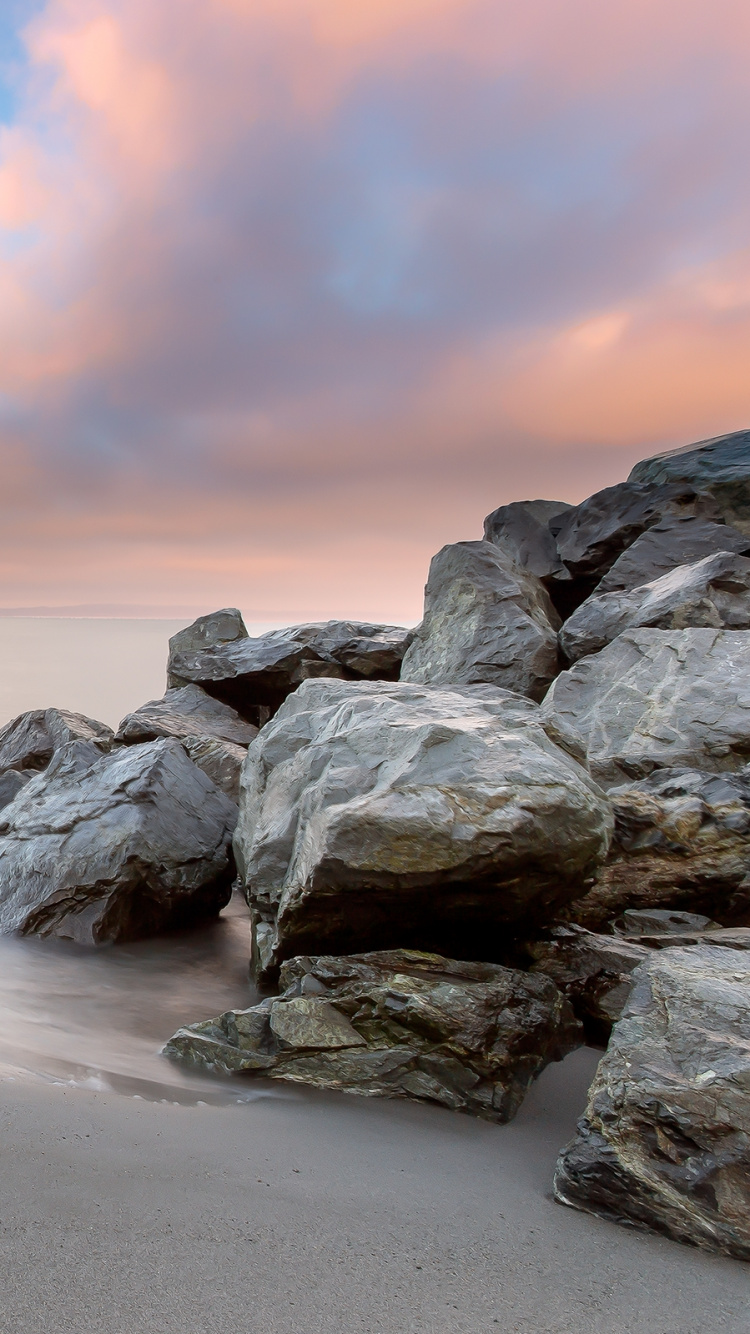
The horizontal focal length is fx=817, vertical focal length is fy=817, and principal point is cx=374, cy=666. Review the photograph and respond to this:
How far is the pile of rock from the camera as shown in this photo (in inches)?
102

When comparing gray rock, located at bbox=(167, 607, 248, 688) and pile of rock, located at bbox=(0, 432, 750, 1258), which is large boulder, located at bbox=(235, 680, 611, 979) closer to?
pile of rock, located at bbox=(0, 432, 750, 1258)

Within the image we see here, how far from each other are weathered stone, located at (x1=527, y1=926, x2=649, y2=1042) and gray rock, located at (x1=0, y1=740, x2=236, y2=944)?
2966 mm

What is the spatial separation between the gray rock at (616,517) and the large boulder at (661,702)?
366 centimetres

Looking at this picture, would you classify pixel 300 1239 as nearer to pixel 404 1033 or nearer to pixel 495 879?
pixel 404 1033

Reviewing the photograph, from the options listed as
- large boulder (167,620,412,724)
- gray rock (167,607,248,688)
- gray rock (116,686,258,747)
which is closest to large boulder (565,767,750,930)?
gray rock (116,686,258,747)

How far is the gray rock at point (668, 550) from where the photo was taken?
987cm

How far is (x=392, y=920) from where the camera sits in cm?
389

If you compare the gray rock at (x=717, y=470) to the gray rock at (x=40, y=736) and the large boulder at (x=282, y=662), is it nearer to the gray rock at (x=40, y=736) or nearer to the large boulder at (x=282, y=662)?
the large boulder at (x=282, y=662)

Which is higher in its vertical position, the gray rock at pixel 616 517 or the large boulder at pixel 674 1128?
the gray rock at pixel 616 517

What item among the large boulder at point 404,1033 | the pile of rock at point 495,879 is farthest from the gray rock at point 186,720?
the large boulder at point 404,1033

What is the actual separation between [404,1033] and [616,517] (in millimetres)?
9112

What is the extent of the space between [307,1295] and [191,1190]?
20.4 inches

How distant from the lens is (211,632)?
43.4 ft

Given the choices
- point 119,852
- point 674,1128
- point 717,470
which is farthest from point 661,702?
point 717,470
